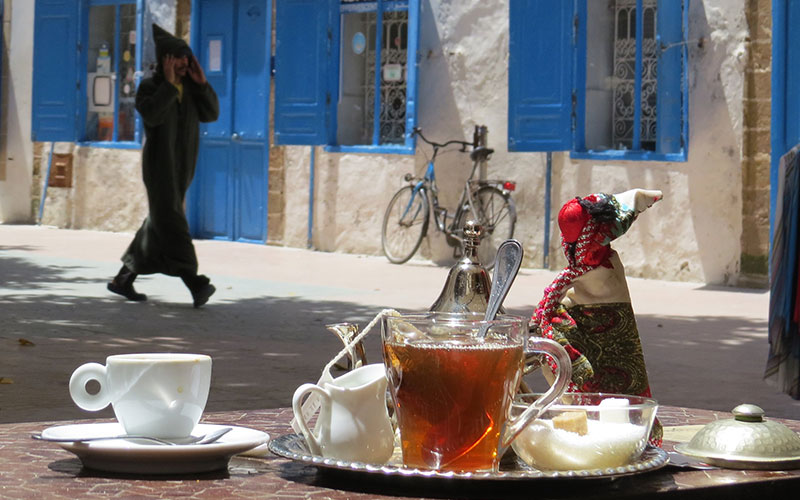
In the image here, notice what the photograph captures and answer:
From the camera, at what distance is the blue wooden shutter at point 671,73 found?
39.3 feet

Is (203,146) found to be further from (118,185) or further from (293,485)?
(293,485)

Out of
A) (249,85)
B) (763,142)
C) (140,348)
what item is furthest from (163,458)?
(249,85)

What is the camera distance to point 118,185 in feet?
55.0

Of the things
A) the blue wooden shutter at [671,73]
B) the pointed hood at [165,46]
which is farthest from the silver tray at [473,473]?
the blue wooden shutter at [671,73]

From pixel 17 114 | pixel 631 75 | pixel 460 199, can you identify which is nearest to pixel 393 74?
pixel 460 199

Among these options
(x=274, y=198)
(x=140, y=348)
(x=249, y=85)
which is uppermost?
(x=249, y=85)

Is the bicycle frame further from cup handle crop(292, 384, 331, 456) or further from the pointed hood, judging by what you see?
cup handle crop(292, 384, 331, 456)

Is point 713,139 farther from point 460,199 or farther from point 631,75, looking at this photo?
point 460,199

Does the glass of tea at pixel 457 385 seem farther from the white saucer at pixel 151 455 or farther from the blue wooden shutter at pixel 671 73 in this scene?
the blue wooden shutter at pixel 671 73

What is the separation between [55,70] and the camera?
56.5 feet

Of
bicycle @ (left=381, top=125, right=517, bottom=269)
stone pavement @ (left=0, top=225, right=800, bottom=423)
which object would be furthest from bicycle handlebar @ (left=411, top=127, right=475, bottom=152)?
stone pavement @ (left=0, top=225, right=800, bottom=423)

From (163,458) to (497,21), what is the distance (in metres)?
12.0

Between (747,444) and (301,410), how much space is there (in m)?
0.56

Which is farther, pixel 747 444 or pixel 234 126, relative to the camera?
pixel 234 126
